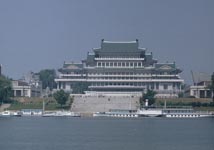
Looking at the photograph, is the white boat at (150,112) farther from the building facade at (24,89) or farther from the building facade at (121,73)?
the building facade at (24,89)

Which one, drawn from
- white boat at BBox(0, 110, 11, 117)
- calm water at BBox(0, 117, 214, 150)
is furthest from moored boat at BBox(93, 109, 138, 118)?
calm water at BBox(0, 117, 214, 150)

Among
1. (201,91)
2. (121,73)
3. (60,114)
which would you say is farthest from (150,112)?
(201,91)

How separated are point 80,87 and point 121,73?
5.21 meters

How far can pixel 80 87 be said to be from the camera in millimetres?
109062

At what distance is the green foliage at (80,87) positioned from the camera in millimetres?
107812

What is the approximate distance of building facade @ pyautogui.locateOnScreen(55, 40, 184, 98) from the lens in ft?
353

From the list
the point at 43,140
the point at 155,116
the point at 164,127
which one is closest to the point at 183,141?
the point at 43,140

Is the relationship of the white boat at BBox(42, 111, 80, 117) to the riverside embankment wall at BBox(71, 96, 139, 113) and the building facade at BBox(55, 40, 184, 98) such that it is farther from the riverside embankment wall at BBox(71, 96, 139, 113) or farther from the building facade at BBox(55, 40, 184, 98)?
the building facade at BBox(55, 40, 184, 98)

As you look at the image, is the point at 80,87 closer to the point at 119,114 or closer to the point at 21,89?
the point at 21,89

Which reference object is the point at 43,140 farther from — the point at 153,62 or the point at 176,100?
the point at 153,62

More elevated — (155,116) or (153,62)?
(153,62)

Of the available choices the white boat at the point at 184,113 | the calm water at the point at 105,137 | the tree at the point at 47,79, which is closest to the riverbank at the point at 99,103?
the white boat at the point at 184,113

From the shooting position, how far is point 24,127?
64.1 meters

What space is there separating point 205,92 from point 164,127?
43.4 m
